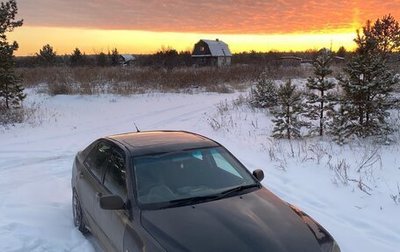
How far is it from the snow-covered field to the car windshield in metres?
1.56

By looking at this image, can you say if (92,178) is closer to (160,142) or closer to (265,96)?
(160,142)

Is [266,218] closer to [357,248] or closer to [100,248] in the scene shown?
[357,248]

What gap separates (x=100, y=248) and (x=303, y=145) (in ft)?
21.1

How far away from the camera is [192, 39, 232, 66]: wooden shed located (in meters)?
73.7

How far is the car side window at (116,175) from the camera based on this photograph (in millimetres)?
4414

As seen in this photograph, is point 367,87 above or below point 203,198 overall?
above

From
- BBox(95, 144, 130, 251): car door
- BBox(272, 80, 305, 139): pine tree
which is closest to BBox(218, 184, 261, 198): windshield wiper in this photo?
BBox(95, 144, 130, 251): car door

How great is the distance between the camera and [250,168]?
8.98 metres

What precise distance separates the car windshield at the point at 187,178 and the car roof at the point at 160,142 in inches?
3.4

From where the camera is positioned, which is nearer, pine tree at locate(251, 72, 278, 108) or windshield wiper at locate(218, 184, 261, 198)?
windshield wiper at locate(218, 184, 261, 198)

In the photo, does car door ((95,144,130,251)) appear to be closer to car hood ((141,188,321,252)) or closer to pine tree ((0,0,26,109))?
car hood ((141,188,321,252))

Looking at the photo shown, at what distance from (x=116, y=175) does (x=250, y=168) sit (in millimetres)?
4735

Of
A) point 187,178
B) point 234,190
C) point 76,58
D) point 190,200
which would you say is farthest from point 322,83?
point 76,58

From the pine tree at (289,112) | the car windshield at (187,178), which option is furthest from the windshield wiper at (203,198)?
the pine tree at (289,112)
